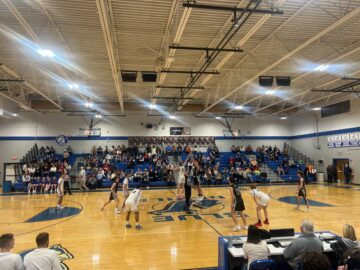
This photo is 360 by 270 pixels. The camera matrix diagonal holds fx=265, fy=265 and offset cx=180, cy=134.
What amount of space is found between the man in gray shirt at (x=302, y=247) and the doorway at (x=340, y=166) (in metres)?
20.4

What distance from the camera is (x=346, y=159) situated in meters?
20.8

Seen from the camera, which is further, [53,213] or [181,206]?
[181,206]

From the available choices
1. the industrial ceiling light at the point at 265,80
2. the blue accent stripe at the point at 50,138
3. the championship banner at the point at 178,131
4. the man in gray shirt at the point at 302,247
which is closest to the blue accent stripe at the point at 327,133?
the industrial ceiling light at the point at 265,80

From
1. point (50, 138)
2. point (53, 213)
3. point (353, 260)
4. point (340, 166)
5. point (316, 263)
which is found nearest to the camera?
point (316, 263)

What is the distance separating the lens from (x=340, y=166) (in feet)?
70.8

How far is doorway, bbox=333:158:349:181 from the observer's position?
21219mm

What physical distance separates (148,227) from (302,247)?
536 centimetres

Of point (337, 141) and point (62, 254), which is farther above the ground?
point (337, 141)

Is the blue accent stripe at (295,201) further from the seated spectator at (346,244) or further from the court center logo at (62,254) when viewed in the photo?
the court center logo at (62,254)

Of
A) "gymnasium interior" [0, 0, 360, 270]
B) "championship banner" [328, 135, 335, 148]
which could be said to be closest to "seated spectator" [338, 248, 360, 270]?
"gymnasium interior" [0, 0, 360, 270]

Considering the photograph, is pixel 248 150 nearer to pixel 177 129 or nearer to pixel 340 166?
pixel 177 129

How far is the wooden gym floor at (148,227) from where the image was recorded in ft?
18.6

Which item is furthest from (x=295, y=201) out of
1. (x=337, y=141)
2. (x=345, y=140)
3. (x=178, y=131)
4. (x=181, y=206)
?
(x=178, y=131)

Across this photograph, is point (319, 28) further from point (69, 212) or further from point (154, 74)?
point (69, 212)
